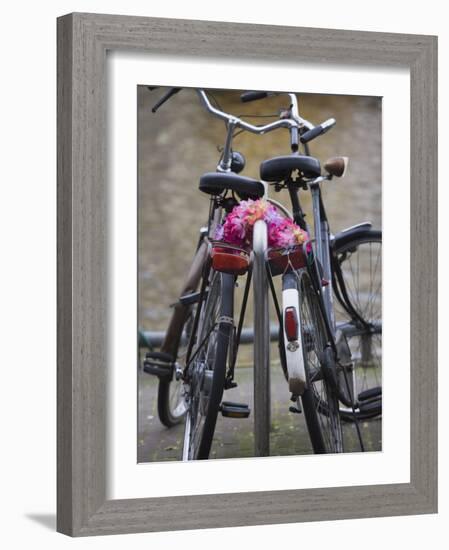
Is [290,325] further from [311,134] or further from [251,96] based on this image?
[251,96]

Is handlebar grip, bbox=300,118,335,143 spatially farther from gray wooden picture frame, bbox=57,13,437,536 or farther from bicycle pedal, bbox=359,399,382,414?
bicycle pedal, bbox=359,399,382,414

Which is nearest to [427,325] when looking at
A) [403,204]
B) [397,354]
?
[397,354]

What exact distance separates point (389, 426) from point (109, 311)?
5.08 feet

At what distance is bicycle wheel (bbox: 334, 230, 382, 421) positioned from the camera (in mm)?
6469

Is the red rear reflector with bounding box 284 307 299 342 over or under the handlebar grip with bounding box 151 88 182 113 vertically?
under

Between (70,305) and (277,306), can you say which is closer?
(70,305)

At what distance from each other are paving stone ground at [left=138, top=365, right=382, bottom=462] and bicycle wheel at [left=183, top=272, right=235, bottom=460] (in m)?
0.05

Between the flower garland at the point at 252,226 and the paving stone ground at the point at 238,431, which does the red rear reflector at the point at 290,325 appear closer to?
the paving stone ground at the point at 238,431

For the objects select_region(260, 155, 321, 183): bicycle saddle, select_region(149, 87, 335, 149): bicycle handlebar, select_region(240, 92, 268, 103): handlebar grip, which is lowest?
select_region(260, 155, 321, 183): bicycle saddle

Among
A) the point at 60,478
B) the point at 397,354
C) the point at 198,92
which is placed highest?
the point at 198,92

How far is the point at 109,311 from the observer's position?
5781mm

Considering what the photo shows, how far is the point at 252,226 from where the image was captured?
20.4 feet

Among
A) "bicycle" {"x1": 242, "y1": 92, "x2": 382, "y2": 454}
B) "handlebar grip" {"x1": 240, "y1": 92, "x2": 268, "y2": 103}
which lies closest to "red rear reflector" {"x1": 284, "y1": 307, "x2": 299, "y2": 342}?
"bicycle" {"x1": 242, "y1": 92, "x2": 382, "y2": 454}

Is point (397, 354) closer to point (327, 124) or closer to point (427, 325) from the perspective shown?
point (427, 325)
